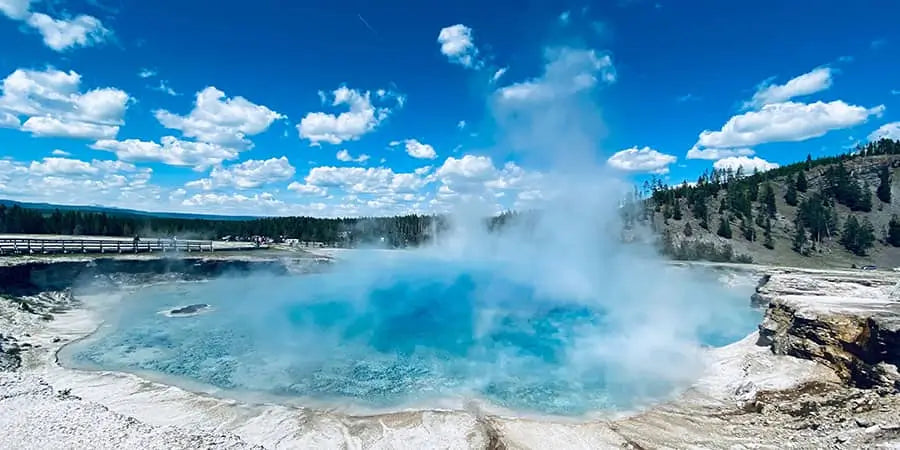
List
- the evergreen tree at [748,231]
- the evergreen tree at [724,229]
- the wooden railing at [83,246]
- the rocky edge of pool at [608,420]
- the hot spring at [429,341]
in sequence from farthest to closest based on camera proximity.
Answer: the evergreen tree at [748,231]
the evergreen tree at [724,229]
the wooden railing at [83,246]
the hot spring at [429,341]
the rocky edge of pool at [608,420]

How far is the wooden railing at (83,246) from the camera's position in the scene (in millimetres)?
24297

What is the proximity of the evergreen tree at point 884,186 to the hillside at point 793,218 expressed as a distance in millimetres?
127

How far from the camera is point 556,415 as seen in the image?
10.8 meters

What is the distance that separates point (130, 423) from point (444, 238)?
211ft

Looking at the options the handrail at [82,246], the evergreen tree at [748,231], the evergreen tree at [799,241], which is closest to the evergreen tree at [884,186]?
the evergreen tree at [799,241]

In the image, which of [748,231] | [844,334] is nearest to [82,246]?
[844,334]

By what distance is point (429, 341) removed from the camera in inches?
688

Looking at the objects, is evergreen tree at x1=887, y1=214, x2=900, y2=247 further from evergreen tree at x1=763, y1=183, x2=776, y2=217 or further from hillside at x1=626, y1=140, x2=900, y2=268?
evergreen tree at x1=763, y1=183, x2=776, y2=217

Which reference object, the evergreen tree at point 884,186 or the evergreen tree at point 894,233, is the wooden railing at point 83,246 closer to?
the evergreen tree at point 894,233

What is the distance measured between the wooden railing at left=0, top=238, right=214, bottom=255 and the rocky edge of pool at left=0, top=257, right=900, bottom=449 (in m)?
13.6

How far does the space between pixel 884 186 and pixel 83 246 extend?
9232 centimetres

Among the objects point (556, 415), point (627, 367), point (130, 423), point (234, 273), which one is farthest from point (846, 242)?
point (130, 423)

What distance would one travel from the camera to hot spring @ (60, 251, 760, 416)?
479 inches

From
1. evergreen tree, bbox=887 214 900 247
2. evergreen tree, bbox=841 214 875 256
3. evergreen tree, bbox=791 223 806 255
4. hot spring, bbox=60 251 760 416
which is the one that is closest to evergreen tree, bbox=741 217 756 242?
evergreen tree, bbox=791 223 806 255
